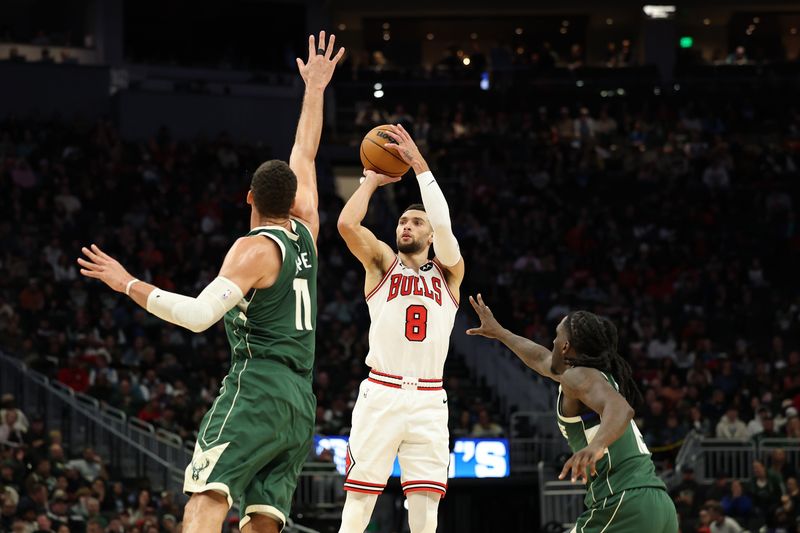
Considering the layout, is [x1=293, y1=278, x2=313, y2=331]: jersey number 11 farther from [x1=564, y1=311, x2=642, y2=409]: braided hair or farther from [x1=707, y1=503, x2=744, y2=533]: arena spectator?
[x1=707, y1=503, x2=744, y2=533]: arena spectator

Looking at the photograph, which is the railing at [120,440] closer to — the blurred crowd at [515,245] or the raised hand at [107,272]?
the blurred crowd at [515,245]

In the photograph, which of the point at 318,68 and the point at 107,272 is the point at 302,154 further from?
the point at 107,272

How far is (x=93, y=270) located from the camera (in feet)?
22.1

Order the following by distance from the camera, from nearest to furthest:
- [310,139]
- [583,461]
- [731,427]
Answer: [583,461]
[310,139]
[731,427]

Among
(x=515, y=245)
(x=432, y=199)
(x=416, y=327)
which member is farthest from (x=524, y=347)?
(x=515, y=245)

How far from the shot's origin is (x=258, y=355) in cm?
706

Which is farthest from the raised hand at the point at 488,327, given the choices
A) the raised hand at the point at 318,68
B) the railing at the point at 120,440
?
the railing at the point at 120,440

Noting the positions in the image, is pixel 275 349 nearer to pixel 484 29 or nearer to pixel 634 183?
pixel 634 183

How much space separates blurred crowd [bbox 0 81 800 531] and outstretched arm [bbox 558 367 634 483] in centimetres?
951

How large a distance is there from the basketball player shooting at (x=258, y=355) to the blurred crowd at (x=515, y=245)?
1015cm

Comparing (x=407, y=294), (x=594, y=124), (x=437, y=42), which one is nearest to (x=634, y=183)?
(x=594, y=124)

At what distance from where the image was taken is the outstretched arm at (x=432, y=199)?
8.50m

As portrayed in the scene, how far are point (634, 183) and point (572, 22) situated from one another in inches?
415

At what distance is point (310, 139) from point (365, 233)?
1071 millimetres
